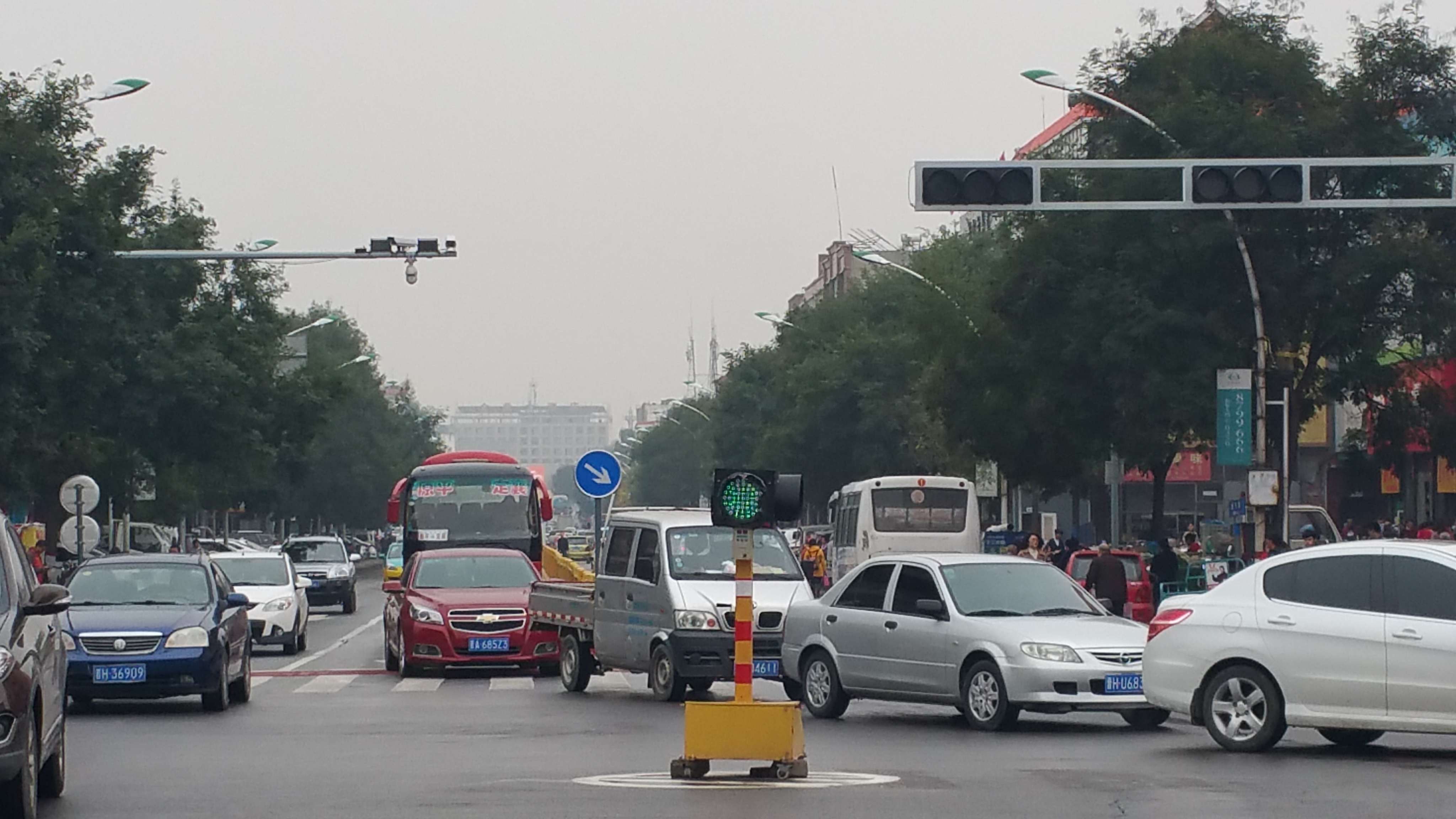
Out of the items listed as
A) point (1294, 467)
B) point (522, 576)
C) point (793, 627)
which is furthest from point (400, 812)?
point (1294, 467)

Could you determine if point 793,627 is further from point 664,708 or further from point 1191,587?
point 1191,587

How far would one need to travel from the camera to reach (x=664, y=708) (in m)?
21.9

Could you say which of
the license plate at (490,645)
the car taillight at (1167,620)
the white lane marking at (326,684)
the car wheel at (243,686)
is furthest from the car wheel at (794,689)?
the white lane marking at (326,684)

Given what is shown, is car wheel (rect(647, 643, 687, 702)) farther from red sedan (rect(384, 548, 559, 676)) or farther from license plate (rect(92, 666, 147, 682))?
license plate (rect(92, 666, 147, 682))

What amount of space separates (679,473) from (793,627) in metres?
156

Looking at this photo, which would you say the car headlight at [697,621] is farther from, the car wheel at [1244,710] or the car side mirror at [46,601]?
the car side mirror at [46,601]

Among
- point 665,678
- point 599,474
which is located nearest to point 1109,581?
point 599,474

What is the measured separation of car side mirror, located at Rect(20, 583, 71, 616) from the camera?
12.3 meters

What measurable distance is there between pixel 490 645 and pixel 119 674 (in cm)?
647

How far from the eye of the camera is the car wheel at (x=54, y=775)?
1363 cm

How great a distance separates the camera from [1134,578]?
34625 millimetres

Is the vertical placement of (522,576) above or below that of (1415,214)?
below

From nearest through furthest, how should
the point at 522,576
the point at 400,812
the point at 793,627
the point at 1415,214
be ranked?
the point at 400,812, the point at 793,627, the point at 522,576, the point at 1415,214

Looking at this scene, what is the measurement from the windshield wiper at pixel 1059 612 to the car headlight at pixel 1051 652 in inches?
31.6
